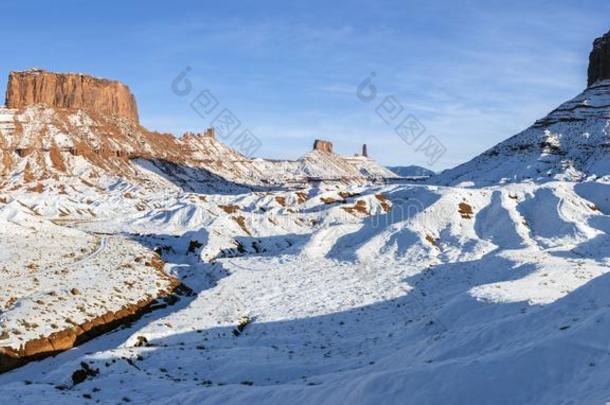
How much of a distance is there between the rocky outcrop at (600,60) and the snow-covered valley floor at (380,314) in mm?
103480

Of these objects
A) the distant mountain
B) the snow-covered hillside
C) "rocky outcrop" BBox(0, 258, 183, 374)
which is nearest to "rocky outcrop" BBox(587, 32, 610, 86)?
the distant mountain

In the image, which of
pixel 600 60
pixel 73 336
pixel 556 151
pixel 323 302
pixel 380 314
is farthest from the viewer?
pixel 600 60

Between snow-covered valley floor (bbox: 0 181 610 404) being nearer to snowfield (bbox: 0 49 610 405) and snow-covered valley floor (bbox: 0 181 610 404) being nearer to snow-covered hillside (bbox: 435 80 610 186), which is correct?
snowfield (bbox: 0 49 610 405)

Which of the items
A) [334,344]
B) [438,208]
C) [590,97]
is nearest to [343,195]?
[438,208]

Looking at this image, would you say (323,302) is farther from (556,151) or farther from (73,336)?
(556,151)

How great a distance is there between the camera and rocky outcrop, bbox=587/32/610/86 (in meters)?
139

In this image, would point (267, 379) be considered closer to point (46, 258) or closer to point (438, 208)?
point (46, 258)

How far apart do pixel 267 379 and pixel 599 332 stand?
428 inches

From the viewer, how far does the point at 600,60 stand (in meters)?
141

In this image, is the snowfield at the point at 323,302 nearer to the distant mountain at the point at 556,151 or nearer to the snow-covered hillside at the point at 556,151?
the distant mountain at the point at 556,151

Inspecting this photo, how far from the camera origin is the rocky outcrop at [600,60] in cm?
13900

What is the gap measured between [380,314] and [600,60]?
143m

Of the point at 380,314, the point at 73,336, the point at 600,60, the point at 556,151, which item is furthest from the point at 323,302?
the point at 600,60

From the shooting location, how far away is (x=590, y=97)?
128m
